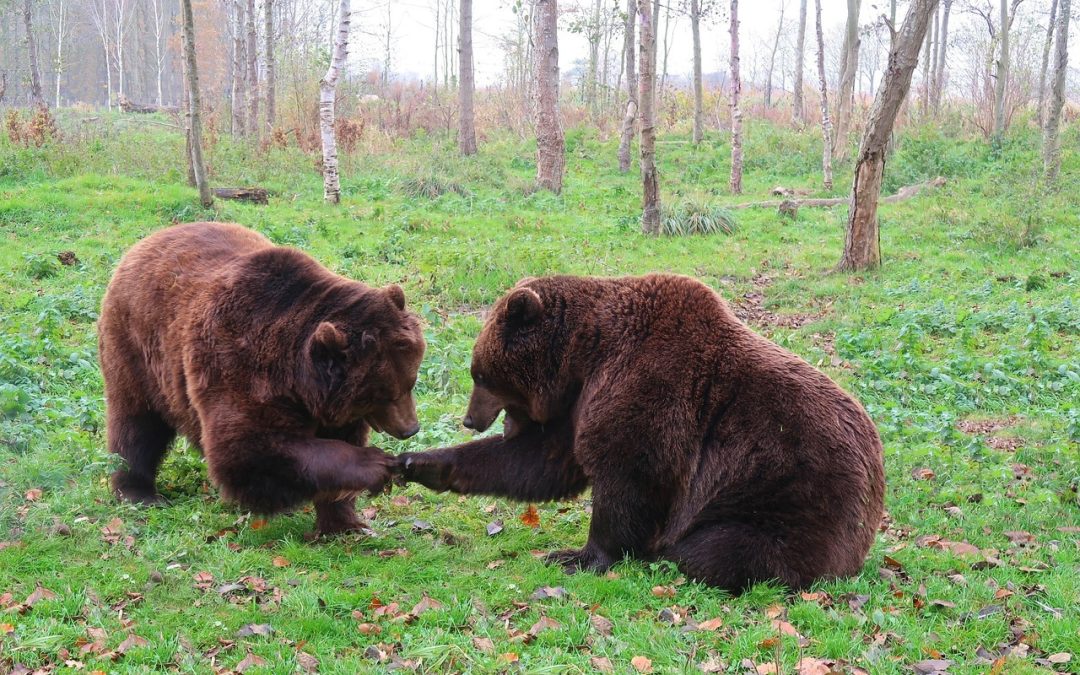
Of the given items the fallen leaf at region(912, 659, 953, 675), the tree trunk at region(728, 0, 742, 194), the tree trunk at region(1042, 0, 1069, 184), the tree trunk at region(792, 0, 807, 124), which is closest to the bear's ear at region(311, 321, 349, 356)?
the fallen leaf at region(912, 659, 953, 675)

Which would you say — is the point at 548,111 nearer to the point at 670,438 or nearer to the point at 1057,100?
the point at 1057,100

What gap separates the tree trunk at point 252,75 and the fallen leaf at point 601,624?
26.2 metres

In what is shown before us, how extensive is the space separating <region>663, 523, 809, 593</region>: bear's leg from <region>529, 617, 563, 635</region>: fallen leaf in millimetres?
947

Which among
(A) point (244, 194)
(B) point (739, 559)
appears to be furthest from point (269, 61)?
(B) point (739, 559)

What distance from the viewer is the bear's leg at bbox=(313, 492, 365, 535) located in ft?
20.5

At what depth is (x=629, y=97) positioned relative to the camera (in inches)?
983

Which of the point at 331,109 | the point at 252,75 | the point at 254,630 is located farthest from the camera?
the point at 252,75

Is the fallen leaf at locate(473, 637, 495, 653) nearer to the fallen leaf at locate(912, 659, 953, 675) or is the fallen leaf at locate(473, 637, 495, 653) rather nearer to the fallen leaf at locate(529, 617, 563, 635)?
the fallen leaf at locate(529, 617, 563, 635)

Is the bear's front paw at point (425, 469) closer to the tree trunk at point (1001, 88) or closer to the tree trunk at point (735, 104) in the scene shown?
the tree trunk at point (735, 104)

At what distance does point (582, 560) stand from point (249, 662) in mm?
2162

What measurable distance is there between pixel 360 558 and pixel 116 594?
142 centimetres

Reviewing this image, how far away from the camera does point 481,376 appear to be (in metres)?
6.03

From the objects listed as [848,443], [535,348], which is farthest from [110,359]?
[848,443]

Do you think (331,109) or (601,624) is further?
(331,109)
